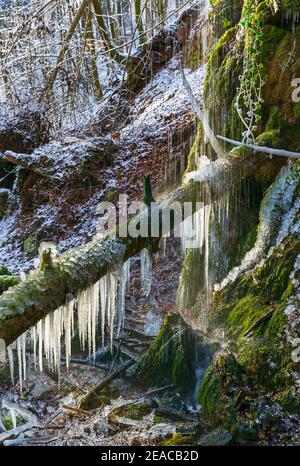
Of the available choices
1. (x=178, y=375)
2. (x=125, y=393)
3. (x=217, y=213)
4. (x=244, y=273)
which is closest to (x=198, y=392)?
(x=178, y=375)

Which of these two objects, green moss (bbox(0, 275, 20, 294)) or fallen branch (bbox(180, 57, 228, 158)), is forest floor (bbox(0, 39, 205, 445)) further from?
fallen branch (bbox(180, 57, 228, 158))

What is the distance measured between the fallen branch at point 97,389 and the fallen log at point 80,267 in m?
2.00

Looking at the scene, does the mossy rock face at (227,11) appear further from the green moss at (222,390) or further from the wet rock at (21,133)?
the green moss at (222,390)

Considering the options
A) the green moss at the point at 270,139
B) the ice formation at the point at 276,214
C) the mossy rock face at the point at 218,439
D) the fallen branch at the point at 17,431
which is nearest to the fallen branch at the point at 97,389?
the fallen branch at the point at 17,431

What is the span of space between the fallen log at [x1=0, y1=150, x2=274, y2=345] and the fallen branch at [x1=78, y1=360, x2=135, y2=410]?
2000 mm

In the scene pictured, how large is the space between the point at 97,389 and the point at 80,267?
2441 mm

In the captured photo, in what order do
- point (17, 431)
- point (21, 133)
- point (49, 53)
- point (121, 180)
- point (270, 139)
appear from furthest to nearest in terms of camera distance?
point (21, 133)
point (121, 180)
point (49, 53)
point (270, 139)
point (17, 431)

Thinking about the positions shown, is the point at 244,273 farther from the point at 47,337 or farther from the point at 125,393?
the point at 47,337

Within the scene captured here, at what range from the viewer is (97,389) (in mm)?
4523

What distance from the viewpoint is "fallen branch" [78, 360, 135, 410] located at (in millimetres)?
4273

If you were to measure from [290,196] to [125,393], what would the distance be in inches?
101

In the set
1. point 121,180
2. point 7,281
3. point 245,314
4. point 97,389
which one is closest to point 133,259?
point 121,180

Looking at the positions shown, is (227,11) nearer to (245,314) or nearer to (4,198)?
(245,314)

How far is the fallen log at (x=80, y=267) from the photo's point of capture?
7.10 ft
